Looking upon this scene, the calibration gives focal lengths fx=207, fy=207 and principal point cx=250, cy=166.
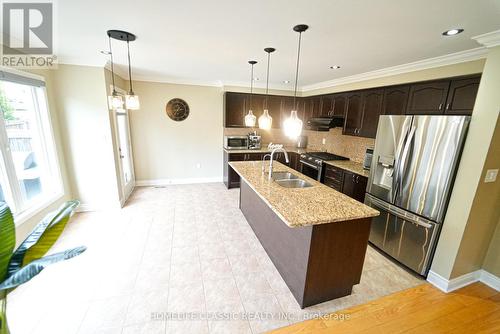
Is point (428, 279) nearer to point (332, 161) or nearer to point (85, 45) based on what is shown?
point (332, 161)

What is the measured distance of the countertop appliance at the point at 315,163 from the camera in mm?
4074

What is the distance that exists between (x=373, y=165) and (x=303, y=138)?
9.71ft

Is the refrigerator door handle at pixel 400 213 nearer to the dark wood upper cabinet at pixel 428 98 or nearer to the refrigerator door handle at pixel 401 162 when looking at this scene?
the refrigerator door handle at pixel 401 162

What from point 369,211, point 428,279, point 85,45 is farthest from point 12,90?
point 428,279

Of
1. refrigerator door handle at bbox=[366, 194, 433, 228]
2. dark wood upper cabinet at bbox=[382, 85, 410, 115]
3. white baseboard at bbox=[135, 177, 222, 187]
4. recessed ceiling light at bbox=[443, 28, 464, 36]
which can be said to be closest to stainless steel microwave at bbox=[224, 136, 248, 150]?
white baseboard at bbox=[135, 177, 222, 187]

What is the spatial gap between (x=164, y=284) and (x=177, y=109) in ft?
12.5

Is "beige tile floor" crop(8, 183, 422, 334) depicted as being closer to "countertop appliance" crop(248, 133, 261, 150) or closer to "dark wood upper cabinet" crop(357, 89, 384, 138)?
"dark wood upper cabinet" crop(357, 89, 384, 138)

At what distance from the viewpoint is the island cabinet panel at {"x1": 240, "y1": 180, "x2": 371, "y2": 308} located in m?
1.81

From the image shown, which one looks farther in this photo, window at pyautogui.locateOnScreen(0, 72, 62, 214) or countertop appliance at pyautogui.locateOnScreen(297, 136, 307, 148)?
countertop appliance at pyautogui.locateOnScreen(297, 136, 307, 148)

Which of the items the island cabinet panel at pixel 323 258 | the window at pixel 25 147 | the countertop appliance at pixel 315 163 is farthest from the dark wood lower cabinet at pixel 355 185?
the window at pixel 25 147

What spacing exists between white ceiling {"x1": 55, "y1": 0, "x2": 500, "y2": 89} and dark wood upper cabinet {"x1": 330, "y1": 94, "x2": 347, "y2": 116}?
0.84 m

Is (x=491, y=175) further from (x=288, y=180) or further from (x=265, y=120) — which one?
(x=265, y=120)

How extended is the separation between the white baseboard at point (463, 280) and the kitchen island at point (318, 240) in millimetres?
961

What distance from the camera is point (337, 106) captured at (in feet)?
13.5
